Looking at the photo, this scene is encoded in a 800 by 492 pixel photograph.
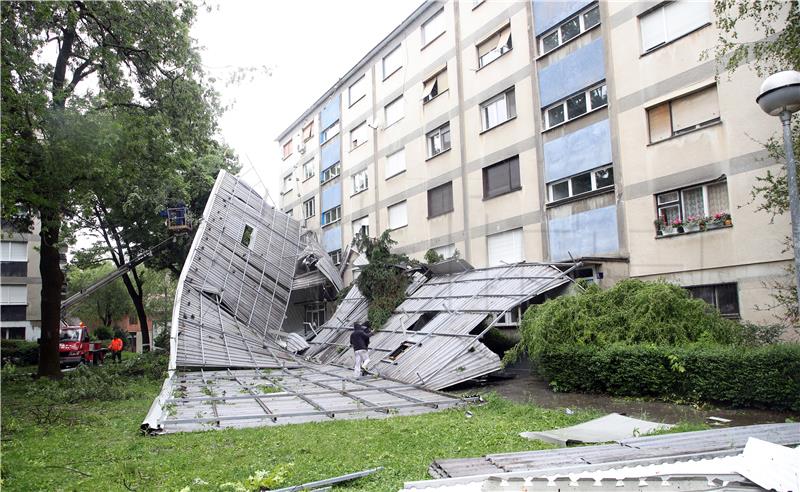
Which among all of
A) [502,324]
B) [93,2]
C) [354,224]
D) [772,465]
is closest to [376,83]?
[354,224]

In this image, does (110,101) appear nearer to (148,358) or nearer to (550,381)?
(148,358)

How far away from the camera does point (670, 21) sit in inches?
567

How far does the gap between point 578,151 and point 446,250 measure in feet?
24.9

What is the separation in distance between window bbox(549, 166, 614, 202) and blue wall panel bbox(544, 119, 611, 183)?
0.19 metres

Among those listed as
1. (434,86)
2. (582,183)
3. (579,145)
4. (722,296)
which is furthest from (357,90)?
(722,296)

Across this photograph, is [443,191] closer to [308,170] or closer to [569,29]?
[569,29]

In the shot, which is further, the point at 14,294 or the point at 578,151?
the point at 14,294

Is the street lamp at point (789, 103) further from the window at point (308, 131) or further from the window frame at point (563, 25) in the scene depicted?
the window at point (308, 131)

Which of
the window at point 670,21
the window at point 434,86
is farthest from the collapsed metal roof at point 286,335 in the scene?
the window at point 434,86

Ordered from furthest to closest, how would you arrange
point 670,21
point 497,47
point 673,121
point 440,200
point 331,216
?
1. point 331,216
2. point 440,200
3. point 497,47
4. point 670,21
5. point 673,121

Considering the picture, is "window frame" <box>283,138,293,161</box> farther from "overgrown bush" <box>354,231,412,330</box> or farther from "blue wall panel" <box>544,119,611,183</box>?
"blue wall panel" <box>544,119,611,183</box>

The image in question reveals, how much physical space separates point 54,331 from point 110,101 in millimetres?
8245

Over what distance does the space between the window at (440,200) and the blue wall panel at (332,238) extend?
32.0 feet

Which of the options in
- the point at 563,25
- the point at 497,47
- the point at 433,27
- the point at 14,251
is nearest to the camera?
the point at 563,25
